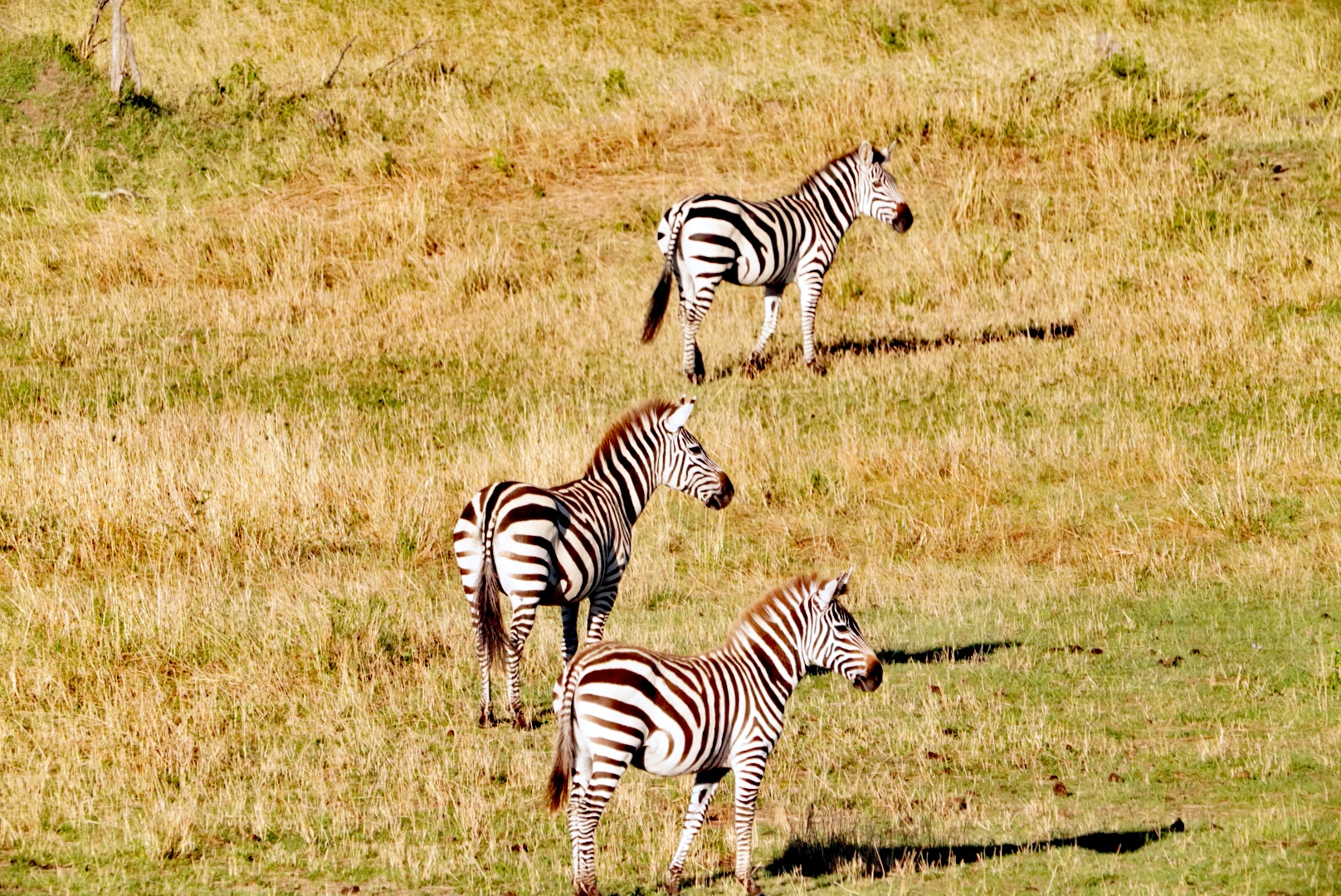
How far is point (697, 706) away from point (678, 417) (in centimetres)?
375

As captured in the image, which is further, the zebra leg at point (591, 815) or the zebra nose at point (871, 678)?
the zebra nose at point (871, 678)

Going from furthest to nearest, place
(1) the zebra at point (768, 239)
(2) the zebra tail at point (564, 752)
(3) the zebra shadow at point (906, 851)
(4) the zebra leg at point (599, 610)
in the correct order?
(1) the zebra at point (768, 239) → (4) the zebra leg at point (599, 610) → (3) the zebra shadow at point (906, 851) → (2) the zebra tail at point (564, 752)

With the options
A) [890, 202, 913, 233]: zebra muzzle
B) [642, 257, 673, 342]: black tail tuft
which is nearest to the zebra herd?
[642, 257, 673, 342]: black tail tuft

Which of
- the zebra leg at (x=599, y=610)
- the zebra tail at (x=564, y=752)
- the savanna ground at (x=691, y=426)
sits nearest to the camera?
the zebra tail at (x=564, y=752)

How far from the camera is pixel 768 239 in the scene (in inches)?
808

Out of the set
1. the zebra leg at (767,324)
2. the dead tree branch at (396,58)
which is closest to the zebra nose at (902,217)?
the zebra leg at (767,324)

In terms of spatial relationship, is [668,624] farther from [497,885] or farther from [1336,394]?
[1336,394]

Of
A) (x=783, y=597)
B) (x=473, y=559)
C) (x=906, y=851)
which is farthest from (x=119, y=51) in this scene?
(x=906, y=851)

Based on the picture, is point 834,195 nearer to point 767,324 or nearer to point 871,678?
point 767,324

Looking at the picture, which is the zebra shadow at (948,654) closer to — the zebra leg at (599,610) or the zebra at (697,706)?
the zebra leg at (599,610)

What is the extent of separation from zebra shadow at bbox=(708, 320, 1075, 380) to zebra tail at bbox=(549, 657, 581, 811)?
13.2 m

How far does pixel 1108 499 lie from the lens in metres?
16.6

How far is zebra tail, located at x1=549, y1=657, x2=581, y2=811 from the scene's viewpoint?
788 centimetres

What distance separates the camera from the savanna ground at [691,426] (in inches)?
384
